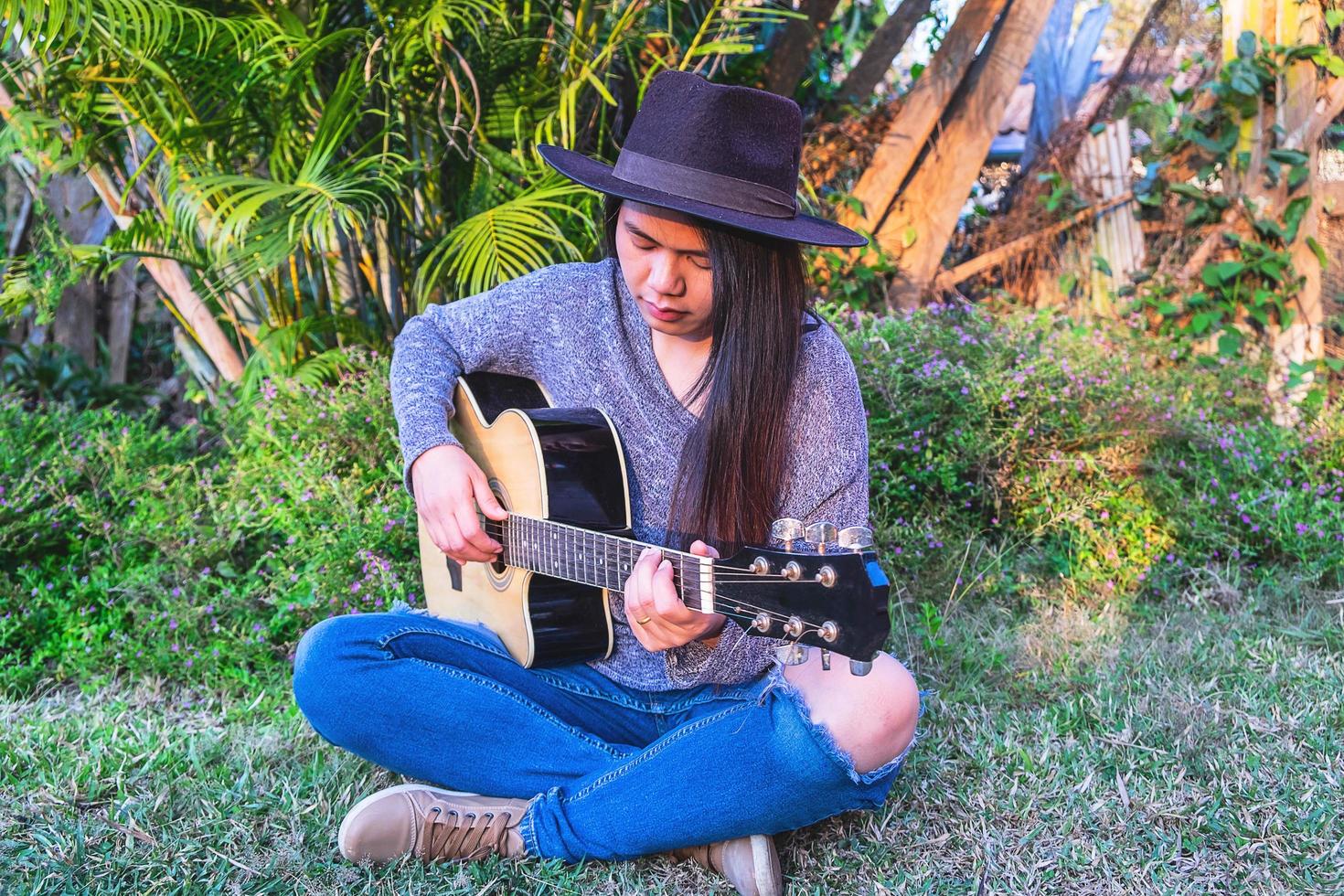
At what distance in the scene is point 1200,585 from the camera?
325cm

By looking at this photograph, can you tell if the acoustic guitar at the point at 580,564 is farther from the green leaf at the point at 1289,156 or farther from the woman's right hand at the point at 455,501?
the green leaf at the point at 1289,156

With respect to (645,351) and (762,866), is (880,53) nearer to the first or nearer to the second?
(645,351)

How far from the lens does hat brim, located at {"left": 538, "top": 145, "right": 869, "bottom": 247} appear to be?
1.76 metres

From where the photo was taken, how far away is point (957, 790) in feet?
7.21

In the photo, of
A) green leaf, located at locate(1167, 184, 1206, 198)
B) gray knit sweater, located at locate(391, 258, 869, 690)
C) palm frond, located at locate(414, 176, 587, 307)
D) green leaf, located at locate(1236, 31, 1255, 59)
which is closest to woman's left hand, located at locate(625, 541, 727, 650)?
gray knit sweater, located at locate(391, 258, 869, 690)

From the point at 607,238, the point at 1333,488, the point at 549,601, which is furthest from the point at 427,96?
the point at 1333,488

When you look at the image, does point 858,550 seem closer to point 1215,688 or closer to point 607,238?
point 607,238

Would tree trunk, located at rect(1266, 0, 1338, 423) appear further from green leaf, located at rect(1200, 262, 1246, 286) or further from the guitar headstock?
the guitar headstock

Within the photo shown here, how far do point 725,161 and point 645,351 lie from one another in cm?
46

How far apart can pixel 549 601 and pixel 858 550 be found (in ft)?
2.43

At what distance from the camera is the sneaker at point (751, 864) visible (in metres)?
1.85

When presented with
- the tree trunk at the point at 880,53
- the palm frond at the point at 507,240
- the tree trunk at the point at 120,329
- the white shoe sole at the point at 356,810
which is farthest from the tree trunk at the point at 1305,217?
the tree trunk at the point at 120,329

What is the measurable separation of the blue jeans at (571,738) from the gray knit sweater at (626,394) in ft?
0.28

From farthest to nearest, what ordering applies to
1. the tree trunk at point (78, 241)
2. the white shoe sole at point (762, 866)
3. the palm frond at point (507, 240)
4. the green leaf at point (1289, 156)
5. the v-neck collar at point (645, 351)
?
the tree trunk at point (78, 241) → the green leaf at point (1289, 156) → the palm frond at point (507, 240) → the v-neck collar at point (645, 351) → the white shoe sole at point (762, 866)
